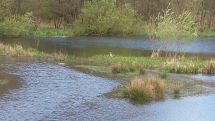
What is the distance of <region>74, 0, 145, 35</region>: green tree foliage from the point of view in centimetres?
10248

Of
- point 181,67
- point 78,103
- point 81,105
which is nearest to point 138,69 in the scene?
point 181,67

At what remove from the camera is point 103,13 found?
10412cm

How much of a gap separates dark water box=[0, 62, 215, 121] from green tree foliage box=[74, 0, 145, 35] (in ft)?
212

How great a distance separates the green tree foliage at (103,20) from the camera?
336ft

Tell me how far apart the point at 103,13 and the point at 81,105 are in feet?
251

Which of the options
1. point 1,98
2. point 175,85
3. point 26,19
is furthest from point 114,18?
point 1,98

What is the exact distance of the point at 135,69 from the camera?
44.9 m

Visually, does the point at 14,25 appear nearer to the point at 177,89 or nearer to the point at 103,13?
the point at 103,13

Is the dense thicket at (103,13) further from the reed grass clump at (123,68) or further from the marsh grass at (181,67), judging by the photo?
the reed grass clump at (123,68)

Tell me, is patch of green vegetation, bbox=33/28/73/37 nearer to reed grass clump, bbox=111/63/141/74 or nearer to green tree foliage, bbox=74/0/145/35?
green tree foliage, bbox=74/0/145/35

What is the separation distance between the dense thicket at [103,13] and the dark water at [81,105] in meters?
50.7

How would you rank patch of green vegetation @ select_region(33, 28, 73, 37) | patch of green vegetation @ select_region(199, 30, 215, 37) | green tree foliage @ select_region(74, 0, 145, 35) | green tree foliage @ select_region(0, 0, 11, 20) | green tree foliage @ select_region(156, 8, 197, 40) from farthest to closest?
patch of green vegetation @ select_region(199, 30, 215, 37)
green tree foliage @ select_region(74, 0, 145, 35)
patch of green vegetation @ select_region(33, 28, 73, 37)
green tree foliage @ select_region(0, 0, 11, 20)
green tree foliage @ select_region(156, 8, 197, 40)

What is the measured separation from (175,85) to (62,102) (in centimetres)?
1111

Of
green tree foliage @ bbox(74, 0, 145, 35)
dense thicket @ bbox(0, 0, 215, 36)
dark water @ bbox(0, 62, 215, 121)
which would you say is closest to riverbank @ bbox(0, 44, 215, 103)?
dark water @ bbox(0, 62, 215, 121)
